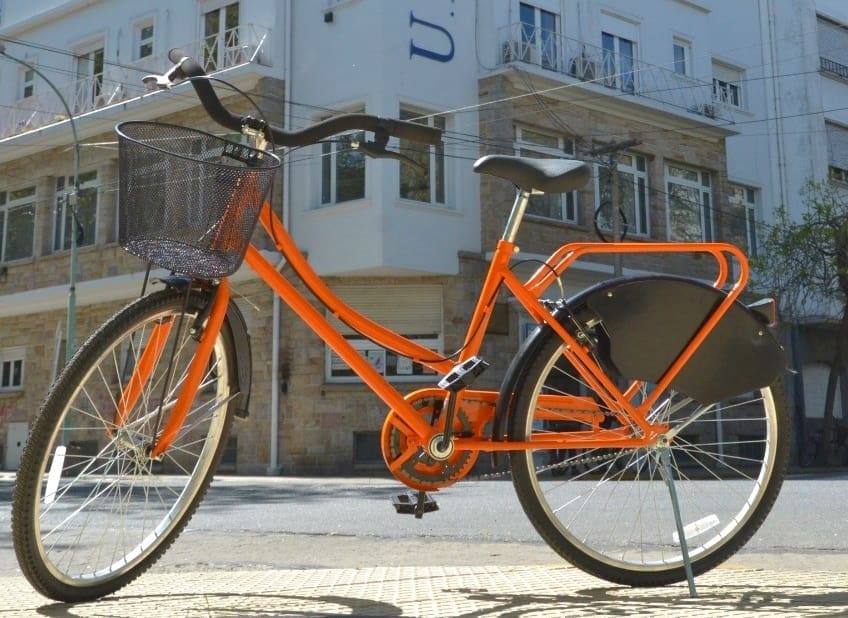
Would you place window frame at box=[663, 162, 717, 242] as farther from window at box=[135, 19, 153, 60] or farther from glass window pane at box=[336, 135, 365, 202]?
window at box=[135, 19, 153, 60]

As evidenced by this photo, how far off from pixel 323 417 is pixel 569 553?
59.4 feet

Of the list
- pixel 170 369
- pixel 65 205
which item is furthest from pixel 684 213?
pixel 170 369

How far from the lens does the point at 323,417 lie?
2152 cm

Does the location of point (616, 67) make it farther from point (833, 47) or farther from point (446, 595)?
point (446, 595)

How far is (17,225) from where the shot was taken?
26875 millimetres

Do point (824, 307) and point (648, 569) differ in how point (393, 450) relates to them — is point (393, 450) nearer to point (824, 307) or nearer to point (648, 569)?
point (648, 569)

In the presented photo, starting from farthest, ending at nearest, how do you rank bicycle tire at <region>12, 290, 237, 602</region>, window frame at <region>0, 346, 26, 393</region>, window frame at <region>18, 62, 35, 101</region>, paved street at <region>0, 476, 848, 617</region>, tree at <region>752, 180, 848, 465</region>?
1. window frame at <region>18, 62, 35, 101</region>
2. window frame at <region>0, 346, 26, 393</region>
3. tree at <region>752, 180, 848, 465</region>
4. paved street at <region>0, 476, 848, 617</region>
5. bicycle tire at <region>12, 290, 237, 602</region>

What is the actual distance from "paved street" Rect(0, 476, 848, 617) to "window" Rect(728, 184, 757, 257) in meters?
19.1

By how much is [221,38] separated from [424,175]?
5232mm

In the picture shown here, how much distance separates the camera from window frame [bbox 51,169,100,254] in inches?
982

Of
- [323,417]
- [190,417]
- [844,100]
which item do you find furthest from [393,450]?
[844,100]

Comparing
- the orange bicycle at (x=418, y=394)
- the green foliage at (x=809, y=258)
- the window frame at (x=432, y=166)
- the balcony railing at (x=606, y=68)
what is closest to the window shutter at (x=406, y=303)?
the window frame at (x=432, y=166)

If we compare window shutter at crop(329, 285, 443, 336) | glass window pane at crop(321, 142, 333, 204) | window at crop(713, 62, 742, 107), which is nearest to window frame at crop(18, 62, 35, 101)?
glass window pane at crop(321, 142, 333, 204)

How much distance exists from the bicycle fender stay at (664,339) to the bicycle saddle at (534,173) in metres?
0.35
